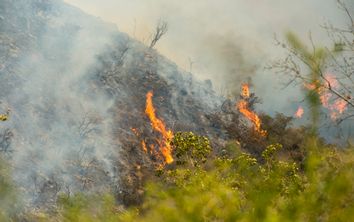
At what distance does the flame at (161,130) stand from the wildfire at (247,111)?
1153 centimetres

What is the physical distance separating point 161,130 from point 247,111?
15.6 m

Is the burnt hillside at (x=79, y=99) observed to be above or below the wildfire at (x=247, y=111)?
below

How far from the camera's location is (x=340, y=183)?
199 centimetres

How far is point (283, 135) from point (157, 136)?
14453 millimetres

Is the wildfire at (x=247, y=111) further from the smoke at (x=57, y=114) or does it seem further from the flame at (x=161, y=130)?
the smoke at (x=57, y=114)

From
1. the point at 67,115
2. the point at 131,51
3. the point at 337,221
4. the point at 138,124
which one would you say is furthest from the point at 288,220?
the point at 131,51

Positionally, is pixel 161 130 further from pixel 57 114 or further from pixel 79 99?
pixel 57 114

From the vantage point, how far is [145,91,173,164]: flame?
3628cm

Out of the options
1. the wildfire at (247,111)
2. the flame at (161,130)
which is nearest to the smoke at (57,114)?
the flame at (161,130)

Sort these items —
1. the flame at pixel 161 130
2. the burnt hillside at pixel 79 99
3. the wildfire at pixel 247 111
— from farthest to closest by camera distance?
the wildfire at pixel 247 111, the flame at pixel 161 130, the burnt hillside at pixel 79 99

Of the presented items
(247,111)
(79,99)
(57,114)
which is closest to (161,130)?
(79,99)

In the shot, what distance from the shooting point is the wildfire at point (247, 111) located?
153 ft

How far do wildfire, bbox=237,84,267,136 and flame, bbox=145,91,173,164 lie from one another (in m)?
11.5

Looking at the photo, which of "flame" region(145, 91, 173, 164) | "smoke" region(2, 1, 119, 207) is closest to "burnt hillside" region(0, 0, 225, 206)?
"smoke" region(2, 1, 119, 207)
